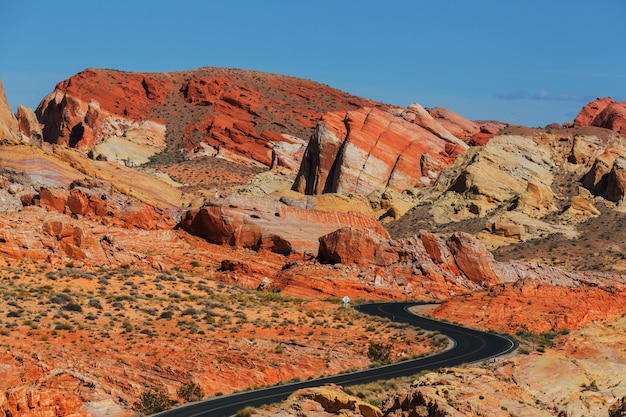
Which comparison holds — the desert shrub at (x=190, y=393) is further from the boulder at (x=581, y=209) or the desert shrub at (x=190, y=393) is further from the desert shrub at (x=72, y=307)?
the boulder at (x=581, y=209)

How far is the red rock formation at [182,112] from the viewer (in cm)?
16338

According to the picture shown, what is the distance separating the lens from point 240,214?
76.2m

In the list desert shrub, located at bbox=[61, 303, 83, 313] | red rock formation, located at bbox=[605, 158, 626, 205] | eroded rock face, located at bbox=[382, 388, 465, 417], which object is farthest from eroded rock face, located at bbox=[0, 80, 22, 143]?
eroded rock face, located at bbox=[382, 388, 465, 417]

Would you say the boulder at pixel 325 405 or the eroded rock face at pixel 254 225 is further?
the eroded rock face at pixel 254 225

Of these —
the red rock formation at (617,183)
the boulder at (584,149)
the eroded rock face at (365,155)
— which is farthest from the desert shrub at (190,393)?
the boulder at (584,149)

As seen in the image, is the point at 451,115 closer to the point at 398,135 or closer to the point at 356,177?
the point at 398,135

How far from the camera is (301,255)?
7581cm

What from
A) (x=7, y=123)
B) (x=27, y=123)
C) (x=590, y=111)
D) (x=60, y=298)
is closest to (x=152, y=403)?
(x=60, y=298)

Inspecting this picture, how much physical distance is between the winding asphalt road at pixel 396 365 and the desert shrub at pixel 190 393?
60 centimetres

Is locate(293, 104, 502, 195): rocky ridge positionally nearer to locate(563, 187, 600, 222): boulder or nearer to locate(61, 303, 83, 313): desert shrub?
locate(563, 187, 600, 222): boulder

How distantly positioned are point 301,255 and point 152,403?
137 ft

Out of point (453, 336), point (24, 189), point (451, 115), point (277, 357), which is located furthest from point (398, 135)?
point (277, 357)

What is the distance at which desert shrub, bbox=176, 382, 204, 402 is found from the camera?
3672 centimetres

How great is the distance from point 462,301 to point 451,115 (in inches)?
3651
